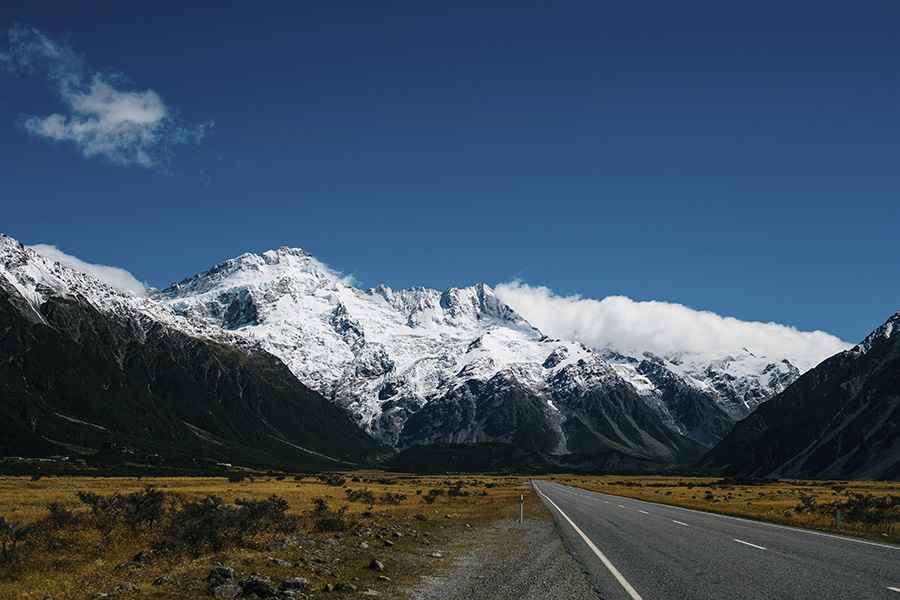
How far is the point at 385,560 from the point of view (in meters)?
22.9

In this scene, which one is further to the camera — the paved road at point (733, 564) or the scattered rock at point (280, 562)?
the scattered rock at point (280, 562)

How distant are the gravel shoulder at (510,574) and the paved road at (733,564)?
642 millimetres

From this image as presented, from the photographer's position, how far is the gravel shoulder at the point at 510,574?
16859mm

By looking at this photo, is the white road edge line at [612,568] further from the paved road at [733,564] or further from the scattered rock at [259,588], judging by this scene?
the scattered rock at [259,588]

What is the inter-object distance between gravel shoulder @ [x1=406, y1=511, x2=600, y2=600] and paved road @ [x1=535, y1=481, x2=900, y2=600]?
0.64 metres

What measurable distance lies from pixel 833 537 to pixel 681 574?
14.5 metres

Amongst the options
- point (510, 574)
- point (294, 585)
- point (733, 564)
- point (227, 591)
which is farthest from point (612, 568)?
point (227, 591)

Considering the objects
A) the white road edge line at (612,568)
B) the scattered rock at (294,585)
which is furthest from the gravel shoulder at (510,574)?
the scattered rock at (294,585)

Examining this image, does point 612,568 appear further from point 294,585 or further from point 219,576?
point 219,576

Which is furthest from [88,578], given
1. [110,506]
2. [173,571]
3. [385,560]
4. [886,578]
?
[886,578]

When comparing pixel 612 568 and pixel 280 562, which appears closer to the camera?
pixel 280 562

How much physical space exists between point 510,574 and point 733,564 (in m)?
6.28

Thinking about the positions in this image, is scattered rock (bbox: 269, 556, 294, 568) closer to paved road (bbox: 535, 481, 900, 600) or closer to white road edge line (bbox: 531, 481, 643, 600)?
paved road (bbox: 535, 481, 900, 600)

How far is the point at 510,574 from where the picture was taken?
20.2 meters
